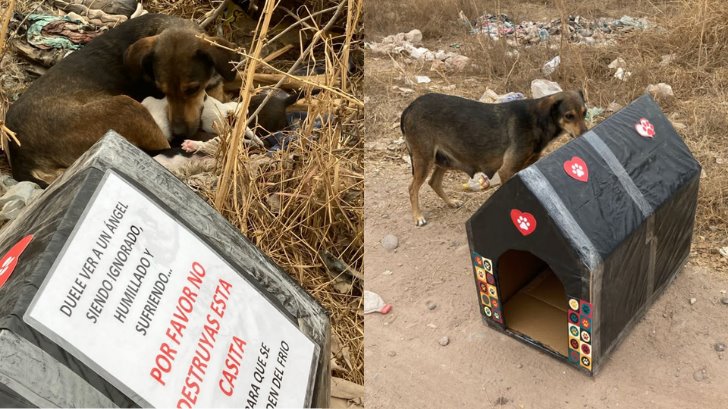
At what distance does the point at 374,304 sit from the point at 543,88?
2920 mm

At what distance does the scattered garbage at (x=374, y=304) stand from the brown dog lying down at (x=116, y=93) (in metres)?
1.41

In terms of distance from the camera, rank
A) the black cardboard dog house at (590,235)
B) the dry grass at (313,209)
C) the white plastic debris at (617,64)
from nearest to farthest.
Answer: the dry grass at (313,209) → the black cardboard dog house at (590,235) → the white plastic debris at (617,64)

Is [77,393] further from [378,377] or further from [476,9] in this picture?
[476,9]

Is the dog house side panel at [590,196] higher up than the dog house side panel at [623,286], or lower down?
higher up

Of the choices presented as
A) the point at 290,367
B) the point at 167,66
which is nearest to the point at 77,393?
the point at 290,367

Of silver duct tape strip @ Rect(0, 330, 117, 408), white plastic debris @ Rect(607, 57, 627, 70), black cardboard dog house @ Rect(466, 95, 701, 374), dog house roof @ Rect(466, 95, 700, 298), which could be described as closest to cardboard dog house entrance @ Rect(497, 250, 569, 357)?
black cardboard dog house @ Rect(466, 95, 701, 374)

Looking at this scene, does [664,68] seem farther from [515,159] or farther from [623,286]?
[623,286]

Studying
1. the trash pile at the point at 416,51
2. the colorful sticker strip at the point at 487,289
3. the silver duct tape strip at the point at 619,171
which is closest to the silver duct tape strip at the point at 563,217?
the silver duct tape strip at the point at 619,171

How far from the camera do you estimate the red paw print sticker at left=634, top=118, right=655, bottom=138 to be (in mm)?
3629

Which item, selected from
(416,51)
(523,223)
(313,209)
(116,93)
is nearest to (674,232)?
(523,223)

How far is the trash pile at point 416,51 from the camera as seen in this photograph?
22.7 ft

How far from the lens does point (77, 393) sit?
3.84 feet

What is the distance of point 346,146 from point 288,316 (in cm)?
200

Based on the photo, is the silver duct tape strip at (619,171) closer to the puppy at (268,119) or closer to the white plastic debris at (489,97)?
the puppy at (268,119)
